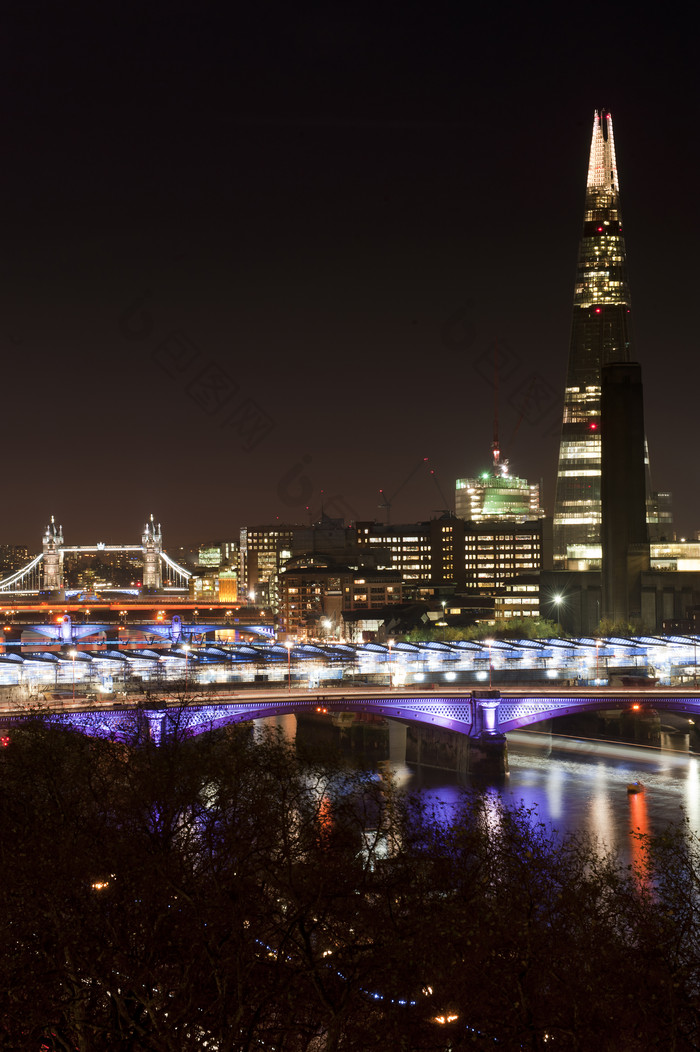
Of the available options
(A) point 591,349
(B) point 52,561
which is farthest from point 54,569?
(A) point 591,349

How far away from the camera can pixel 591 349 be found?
372ft

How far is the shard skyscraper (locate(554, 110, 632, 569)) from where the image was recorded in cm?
11275

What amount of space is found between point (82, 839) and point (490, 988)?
498 cm

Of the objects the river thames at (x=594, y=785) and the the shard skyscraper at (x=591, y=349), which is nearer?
the river thames at (x=594, y=785)

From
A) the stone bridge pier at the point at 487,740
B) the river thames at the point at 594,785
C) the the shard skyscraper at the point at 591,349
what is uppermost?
the the shard skyscraper at the point at 591,349

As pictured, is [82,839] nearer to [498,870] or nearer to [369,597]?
[498,870]

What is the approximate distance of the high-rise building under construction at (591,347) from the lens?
113 meters

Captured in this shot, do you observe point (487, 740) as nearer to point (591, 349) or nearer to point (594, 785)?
point (594, 785)

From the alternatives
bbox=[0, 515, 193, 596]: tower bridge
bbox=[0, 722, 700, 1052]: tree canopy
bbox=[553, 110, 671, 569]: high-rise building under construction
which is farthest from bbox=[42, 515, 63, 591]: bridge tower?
bbox=[0, 722, 700, 1052]: tree canopy

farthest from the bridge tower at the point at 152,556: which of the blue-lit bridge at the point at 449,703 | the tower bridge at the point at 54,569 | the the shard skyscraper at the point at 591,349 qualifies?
the blue-lit bridge at the point at 449,703

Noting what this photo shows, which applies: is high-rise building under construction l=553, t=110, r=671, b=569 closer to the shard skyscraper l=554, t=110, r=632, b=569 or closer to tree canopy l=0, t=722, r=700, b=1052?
the shard skyscraper l=554, t=110, r=632, b=569

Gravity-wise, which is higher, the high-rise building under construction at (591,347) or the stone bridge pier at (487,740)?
the high-rise building under construction at (591,347)

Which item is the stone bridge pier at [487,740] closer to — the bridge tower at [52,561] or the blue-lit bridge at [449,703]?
the blue-lit bridge at [449,703]

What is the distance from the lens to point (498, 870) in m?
13.5
